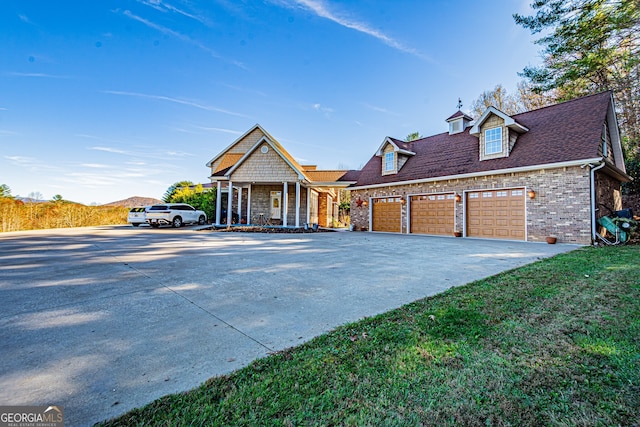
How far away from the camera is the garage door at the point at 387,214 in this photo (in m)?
16.2

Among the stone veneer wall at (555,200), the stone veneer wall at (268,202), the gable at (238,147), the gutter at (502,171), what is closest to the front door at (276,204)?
the stone veneer wall at (268,202)

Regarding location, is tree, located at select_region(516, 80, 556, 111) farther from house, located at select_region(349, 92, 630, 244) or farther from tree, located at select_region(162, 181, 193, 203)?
tree, located at select_region(162, 181, 193, 203)

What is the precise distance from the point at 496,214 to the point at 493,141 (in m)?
3.61

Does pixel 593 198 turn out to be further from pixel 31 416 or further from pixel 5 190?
pixel 5 190

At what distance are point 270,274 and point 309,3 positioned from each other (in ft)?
39.4

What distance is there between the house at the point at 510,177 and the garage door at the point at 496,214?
4 cm

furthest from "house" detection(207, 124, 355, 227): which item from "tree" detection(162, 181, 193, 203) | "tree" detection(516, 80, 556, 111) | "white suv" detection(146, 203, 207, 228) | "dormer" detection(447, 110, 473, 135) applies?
"tree" detection(516, 80, 556, 111)

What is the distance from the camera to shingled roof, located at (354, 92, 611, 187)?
34.7 ft

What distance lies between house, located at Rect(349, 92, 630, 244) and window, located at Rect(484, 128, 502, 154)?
1.7 inches

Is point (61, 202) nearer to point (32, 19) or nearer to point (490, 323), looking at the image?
point (32, 19)

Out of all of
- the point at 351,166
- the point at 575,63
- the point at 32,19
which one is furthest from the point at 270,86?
the point at 351,166

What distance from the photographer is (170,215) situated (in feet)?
55.3

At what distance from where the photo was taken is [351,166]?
41.8 m

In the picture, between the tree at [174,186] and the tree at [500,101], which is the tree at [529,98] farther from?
the tree at [174,186]
